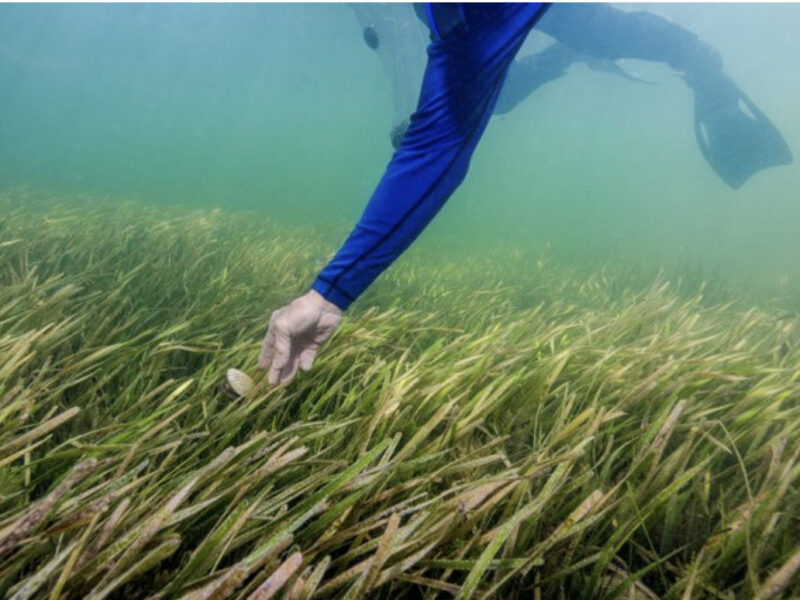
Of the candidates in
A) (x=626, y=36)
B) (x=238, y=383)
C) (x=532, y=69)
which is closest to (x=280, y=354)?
(x=238, y=383)

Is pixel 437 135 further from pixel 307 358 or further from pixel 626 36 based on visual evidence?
pixel 626 36

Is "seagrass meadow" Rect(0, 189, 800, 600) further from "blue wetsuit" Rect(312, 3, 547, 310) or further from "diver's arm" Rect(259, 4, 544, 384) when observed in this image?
"blue wetsuit" Rect(312, 3, 547, 310)

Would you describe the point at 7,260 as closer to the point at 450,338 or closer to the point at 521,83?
the point at 450,338

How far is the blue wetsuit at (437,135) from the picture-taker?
1219 mm

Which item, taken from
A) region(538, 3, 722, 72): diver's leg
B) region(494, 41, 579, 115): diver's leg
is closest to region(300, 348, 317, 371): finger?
region(494, 41, 579, 115): diver's leg

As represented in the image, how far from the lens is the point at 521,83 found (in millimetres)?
10555

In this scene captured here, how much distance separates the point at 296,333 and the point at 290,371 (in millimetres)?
161

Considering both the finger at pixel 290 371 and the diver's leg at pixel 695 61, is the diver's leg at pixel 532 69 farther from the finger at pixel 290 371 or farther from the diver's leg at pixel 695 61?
the finger at pixel 290 371

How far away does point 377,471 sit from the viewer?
35.4 inches

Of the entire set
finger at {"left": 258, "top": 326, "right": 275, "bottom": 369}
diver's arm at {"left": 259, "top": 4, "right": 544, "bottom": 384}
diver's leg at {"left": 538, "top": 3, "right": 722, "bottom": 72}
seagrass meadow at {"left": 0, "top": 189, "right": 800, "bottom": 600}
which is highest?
diver's leg at {"left": 538, "top": 3, "right": 722, "bottom": 72}

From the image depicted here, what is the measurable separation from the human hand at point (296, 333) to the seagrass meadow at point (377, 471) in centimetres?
11

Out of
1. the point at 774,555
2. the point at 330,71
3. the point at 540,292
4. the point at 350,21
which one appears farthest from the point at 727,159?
the point at 330,71

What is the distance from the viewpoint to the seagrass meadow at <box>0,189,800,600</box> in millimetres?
716

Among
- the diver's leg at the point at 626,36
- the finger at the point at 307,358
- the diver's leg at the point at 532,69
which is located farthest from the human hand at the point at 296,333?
the diver's leg at the point at 626,36
